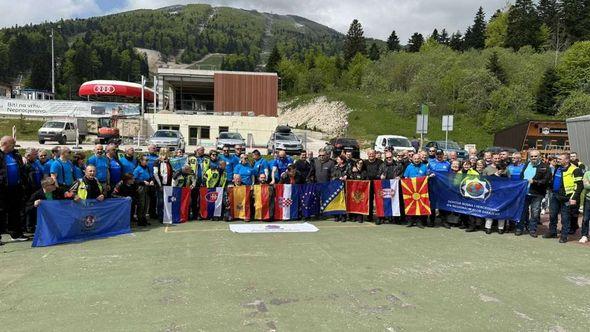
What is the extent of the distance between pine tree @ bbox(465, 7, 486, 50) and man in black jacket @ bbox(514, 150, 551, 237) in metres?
106

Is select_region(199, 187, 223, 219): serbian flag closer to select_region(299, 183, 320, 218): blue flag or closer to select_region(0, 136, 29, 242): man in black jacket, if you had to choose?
select_region(299, 183, 320, 218): blue flag

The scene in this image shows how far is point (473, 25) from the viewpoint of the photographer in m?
111

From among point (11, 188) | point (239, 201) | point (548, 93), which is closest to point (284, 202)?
point (239, 201)

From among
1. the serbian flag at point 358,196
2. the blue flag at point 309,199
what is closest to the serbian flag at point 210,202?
the blue flag at point 309,199

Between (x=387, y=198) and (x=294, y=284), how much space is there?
5528 millimetres

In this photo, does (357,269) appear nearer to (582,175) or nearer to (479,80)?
(582,175)

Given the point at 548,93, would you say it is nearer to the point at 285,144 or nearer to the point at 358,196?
the point at 285,144

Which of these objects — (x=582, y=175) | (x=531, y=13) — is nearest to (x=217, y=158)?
(x=582, y=175)

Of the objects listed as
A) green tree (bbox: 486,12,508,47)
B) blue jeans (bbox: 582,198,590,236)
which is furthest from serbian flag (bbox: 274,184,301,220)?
green tree (bbox: 486,12,508,47)

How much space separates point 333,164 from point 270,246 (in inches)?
166

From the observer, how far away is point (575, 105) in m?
50.0

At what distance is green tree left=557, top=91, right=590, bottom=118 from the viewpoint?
1896 inches

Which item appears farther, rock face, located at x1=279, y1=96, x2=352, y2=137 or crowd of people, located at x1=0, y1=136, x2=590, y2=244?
rock face, located at x1=279, y1=96, x2=352, y2=137

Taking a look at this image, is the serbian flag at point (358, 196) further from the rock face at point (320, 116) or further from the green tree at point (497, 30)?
the green tree at point (497, 30)
